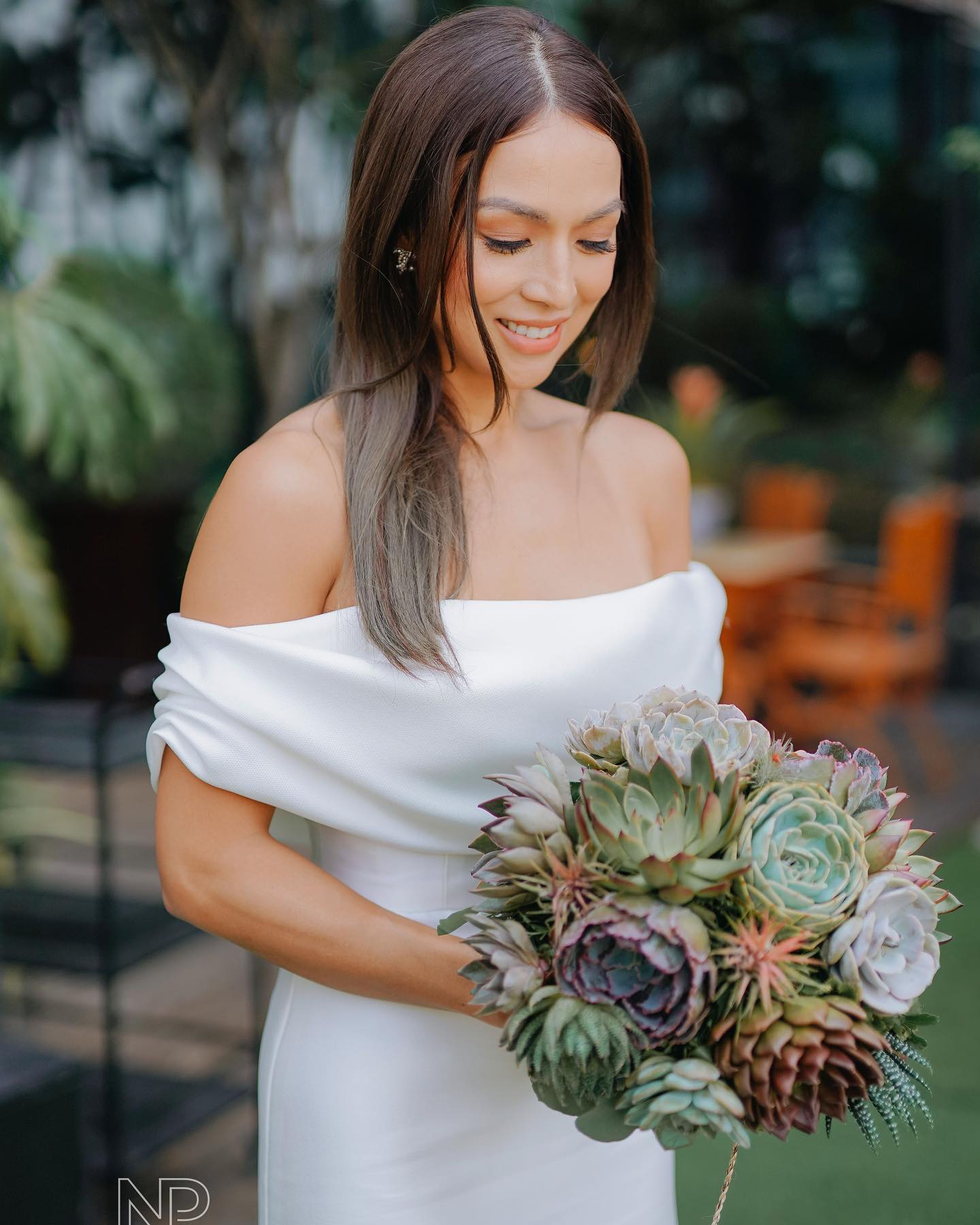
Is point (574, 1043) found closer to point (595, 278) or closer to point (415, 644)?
point (415, 644)

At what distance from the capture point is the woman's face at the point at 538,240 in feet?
3.99

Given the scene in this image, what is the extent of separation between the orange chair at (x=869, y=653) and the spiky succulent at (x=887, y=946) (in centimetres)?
438

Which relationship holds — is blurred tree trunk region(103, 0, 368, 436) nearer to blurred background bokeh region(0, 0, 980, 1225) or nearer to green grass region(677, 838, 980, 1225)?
blurred background bokeh region(0, 0, 980, 1225)

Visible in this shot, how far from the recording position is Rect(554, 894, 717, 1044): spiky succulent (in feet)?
3.17

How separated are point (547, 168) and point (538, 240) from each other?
2.6 inches

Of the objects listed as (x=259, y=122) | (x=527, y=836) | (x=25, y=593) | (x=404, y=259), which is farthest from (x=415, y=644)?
(x=259, y=122)

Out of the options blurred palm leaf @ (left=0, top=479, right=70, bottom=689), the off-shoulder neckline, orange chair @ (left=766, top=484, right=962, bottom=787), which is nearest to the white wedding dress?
the off-shoulder neckline

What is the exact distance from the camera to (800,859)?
1026mm

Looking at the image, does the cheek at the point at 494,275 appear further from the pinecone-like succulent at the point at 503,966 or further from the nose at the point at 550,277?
the pinecone-like succulent at the point at 503,966

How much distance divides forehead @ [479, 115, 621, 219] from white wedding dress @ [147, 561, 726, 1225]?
0.40 m

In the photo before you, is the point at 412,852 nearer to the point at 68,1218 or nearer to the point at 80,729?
the point at 68,1218

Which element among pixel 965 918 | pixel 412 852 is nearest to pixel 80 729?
pixel 412 852

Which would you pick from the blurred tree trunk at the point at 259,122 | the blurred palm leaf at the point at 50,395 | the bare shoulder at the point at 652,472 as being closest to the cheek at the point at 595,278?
the bare shoulder at the point at 652,472

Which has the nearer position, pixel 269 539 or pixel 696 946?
pixel 696 946
